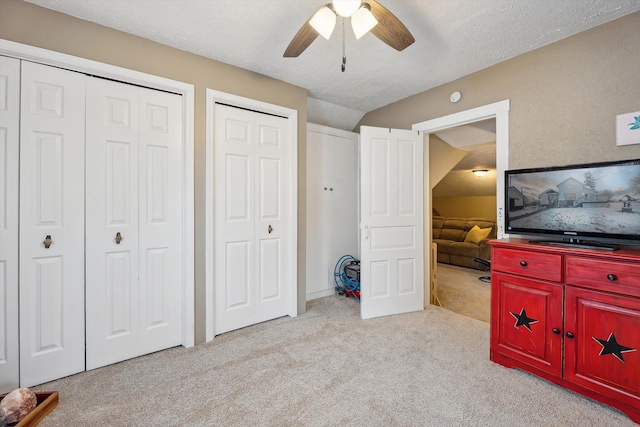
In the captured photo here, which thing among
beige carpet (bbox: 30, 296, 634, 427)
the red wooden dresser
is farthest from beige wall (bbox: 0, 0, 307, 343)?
Answer: the red wooden dresser

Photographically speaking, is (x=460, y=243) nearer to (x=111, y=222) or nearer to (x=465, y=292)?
(x=465, y=292)

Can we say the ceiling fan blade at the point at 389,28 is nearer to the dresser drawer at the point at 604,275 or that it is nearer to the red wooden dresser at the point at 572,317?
the red wooden dresser at the point at 572,317

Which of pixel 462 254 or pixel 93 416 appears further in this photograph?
pixel 462 254

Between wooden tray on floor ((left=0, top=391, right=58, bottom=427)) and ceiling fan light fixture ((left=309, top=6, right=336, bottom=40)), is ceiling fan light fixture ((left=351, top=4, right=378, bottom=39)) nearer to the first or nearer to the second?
ceiling fan light fixture ((left=309, top=6, right=336, bottom=40))

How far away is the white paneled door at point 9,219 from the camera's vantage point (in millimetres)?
1768

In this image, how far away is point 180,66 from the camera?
2334mm

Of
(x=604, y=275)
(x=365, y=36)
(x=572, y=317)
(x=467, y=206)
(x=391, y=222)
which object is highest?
(x=365, y=36)

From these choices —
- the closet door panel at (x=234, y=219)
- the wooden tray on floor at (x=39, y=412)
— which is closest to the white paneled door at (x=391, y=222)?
the closet door panel at (x=234, y=219)

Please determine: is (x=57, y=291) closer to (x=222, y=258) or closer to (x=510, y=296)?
(x=222, y=258)

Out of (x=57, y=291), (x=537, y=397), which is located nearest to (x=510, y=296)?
(x=537, y=397)

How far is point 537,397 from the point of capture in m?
1.74

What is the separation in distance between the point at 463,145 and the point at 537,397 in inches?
117

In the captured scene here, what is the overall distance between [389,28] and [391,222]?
1901mm

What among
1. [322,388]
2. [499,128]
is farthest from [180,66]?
[499,128]
